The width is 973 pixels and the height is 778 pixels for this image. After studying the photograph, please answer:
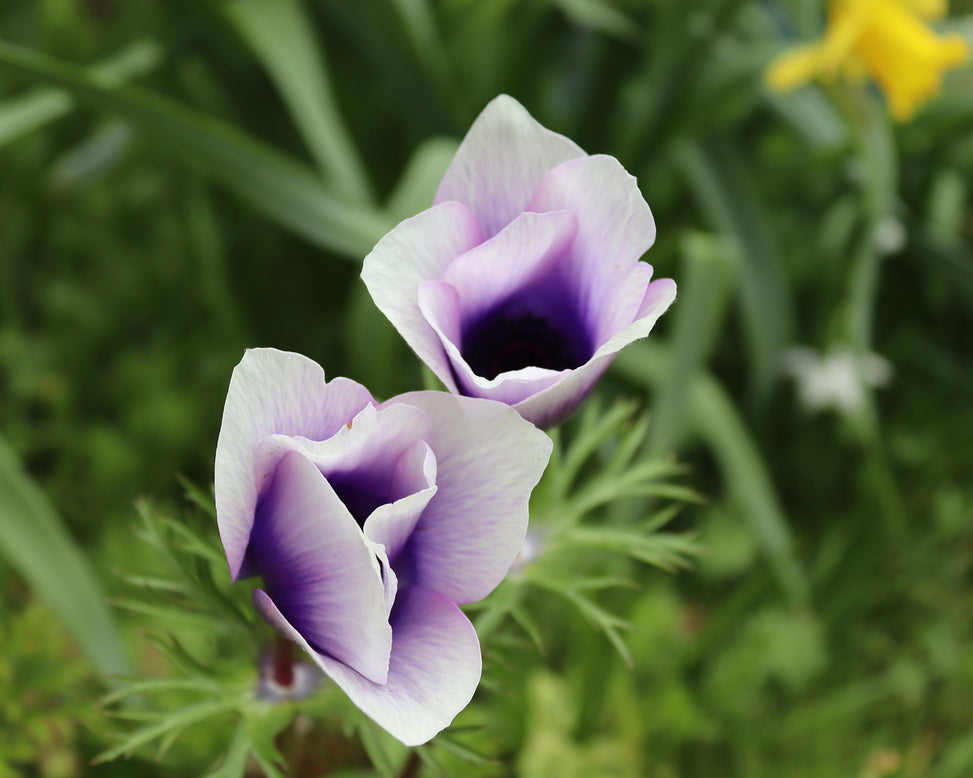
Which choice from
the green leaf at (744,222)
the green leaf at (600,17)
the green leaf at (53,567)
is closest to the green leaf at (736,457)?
the green leaf at (744,222)

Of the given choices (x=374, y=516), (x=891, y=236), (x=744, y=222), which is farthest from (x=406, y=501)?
(x=891, y=236)

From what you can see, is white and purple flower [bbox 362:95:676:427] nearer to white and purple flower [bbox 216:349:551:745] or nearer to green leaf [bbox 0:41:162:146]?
white and purple flower [bbox 216:349:551:745]

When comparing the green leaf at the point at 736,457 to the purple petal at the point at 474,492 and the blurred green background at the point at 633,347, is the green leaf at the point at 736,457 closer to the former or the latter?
the blurred green background at the point at 633,347

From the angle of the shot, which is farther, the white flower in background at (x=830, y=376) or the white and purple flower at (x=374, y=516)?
the white flower in background at (x=830, y=376)

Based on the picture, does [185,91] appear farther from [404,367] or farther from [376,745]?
[376,745]

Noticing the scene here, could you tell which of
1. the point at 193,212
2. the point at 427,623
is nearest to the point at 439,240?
the point at 427,623

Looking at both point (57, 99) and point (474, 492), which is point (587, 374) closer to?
point (474, 492)
